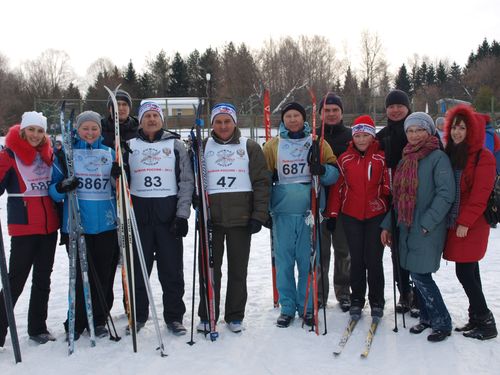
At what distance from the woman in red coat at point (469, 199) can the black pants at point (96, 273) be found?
270 cm

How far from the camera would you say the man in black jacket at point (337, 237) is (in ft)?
13.9

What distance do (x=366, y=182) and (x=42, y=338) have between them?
293 cm

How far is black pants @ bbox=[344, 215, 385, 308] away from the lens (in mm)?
3748

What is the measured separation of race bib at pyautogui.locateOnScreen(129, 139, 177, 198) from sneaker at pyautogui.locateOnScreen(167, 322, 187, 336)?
3.63 feet

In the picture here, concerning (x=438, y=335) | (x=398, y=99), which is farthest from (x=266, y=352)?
(x=398, y=99)

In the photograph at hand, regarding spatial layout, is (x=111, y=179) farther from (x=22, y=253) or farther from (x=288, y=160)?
(x=288, y=160)

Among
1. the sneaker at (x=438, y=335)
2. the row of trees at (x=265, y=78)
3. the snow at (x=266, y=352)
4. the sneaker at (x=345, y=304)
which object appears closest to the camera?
the snow at (x=266, y=352)

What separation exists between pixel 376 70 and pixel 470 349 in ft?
173

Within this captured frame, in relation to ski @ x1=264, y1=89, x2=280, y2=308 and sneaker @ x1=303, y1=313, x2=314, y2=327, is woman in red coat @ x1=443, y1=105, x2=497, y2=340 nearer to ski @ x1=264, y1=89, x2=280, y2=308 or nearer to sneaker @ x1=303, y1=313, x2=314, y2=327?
sneaker @ x1=303, y1=313, x2=314, y2=327

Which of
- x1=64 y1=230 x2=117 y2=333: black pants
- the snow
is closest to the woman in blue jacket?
x1=64 y1=230 x2=117 y2=333: black pants

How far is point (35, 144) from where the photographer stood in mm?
3467

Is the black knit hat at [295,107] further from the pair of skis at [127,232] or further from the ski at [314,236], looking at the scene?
the pair of skis at [127,232]

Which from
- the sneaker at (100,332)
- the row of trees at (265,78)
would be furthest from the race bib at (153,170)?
the row of trees at (265,78)

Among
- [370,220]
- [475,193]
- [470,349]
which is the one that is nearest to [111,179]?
[370,220]
